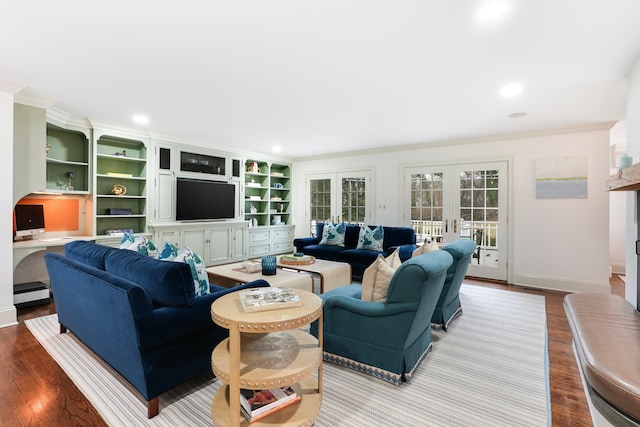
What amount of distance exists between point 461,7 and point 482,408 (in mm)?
2400

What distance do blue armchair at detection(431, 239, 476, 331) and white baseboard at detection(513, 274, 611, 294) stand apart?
7.81 feet

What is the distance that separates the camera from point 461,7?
182 centimetres

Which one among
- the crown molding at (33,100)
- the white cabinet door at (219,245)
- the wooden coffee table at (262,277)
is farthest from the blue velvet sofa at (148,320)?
the white cabinet door at (219,245)

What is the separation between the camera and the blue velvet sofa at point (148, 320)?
5.40 feet

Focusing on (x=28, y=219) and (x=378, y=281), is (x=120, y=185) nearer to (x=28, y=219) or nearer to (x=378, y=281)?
(x=28, y=219)

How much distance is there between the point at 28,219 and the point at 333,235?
4.22 metres

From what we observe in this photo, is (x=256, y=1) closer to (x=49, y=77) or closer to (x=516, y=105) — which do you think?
(x=49, y=77)

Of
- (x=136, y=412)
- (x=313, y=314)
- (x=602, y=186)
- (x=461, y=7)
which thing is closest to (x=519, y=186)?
(x=602, y=186)

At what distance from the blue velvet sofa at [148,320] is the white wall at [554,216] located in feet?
14.5

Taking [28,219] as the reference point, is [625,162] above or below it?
above

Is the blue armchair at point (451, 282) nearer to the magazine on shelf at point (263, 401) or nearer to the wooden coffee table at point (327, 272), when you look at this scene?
the wooden coffee table at point (327, 272)

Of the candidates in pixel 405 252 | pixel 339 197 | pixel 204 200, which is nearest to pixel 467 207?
pixel 405 252

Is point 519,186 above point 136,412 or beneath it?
above

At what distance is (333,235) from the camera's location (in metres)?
5.51
